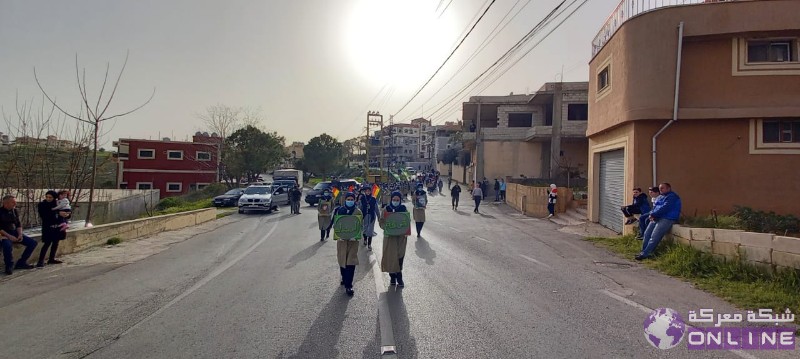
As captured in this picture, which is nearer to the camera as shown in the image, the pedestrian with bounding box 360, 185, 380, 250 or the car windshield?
the pedestrian with bounding box 360, 185, 380, 250

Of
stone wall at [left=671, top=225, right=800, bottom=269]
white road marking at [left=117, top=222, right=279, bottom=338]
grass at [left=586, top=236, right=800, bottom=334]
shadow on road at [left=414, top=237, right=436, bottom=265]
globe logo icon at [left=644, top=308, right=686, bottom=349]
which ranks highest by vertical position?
stone wall at [left=671, top=225, right=800, bottom=269]

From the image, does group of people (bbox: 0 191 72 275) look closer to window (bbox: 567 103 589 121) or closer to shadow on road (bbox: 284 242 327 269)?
shadow on road (bbox: 284 242 327 269)

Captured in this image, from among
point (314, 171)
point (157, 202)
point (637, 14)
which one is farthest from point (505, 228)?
Answer: point (314, 171)

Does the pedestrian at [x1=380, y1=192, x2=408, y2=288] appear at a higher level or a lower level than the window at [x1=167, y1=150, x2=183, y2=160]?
lower

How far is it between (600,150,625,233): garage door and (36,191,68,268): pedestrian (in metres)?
14.8

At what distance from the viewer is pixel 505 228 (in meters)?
17.6

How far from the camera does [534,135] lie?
34.7m

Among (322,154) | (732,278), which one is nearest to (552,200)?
(732,278)

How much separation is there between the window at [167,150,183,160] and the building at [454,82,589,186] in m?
27.0

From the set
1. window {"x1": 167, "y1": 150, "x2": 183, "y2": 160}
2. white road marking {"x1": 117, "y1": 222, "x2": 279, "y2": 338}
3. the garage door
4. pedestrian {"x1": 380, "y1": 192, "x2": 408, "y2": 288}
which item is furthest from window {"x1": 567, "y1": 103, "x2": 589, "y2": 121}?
window {"x1": 167, "y1": 150, "x2": 183, "y2": 160}

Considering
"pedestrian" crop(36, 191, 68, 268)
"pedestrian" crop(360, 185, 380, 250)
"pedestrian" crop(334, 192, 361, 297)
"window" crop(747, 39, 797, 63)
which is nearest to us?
"pedestrian" crop(334, 192, 361, 297)

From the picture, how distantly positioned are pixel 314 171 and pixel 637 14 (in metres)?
58.9

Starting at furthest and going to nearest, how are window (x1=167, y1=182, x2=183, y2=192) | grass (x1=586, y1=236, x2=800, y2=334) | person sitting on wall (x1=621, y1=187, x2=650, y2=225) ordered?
1. window (x1=167, y1=182, x2=183, y2=192)
2. person sitting on wall (x1=621, y1=187, x2=650, y2=225)
3. grass (x1=586, y1=236, x2=800, y2=334)

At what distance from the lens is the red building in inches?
1732
